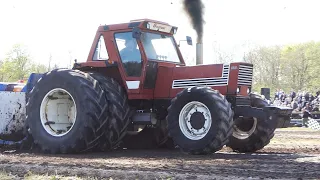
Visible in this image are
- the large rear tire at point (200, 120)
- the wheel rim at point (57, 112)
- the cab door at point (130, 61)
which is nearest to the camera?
the large rear tire at point (200, 120)

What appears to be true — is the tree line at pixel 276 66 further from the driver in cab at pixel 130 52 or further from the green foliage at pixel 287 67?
the driver in cab at pixel 130 52

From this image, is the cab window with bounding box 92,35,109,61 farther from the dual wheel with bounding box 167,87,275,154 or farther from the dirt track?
the dirt track

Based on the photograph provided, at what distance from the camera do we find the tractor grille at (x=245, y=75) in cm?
1034

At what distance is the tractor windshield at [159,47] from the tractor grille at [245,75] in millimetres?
1837

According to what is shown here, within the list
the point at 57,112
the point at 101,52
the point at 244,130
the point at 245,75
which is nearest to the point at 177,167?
the point at 245,75

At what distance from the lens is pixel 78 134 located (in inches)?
396

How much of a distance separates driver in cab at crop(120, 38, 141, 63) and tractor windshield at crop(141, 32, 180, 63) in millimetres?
197

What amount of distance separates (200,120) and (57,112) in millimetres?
3276

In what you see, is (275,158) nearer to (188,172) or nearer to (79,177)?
(188,172)

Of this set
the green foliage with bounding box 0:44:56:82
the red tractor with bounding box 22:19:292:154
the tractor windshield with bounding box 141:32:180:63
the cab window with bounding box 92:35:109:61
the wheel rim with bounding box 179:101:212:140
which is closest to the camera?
the wheel rim with bounding box 179:101:212:140

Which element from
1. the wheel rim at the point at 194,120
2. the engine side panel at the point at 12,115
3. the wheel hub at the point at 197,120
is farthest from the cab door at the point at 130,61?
the engine side panel at the point at 12,115

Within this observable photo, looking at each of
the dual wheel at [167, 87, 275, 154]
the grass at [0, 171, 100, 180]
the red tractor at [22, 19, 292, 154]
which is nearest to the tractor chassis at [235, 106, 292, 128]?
the red tractor at [22, 19, 292, 154]

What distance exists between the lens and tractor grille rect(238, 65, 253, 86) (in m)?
10.3

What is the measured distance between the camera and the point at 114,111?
10250 mm
